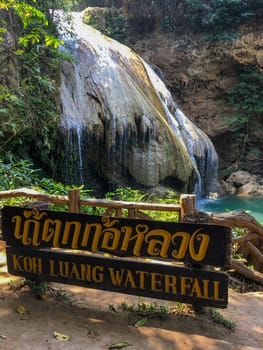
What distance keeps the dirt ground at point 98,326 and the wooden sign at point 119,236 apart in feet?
1.63

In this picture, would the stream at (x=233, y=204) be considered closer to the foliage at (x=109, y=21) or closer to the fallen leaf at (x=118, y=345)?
the fallen leaf at (x=118, y=345)

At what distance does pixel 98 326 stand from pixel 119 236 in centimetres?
69

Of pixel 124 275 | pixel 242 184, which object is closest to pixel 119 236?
pixel 124 275

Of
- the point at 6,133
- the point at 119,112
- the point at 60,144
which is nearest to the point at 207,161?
the point at 119,112

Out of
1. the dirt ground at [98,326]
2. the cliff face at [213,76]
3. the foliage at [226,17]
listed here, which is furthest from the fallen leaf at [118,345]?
the foliage at [226,17]

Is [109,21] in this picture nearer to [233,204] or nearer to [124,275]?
[233,204]

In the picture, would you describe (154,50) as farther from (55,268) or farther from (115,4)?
(55,268)

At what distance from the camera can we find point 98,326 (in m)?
2.75

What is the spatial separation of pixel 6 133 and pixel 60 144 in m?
1.28

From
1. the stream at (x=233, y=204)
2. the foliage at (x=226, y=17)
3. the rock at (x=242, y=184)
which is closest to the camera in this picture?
the stream at (x=233, y=204)

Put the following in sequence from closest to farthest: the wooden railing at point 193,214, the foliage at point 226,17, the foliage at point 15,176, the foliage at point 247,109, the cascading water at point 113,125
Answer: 1. the wooden railing at point 193,214
2. the foliage at point 15,176
3. the cascading water at point 113,125
4. the foliage at point 247,109
5. the foliage at point 226,17

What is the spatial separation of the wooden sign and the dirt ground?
50 centimetres

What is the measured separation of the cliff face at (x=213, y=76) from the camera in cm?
1758

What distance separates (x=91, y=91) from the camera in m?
9.32
